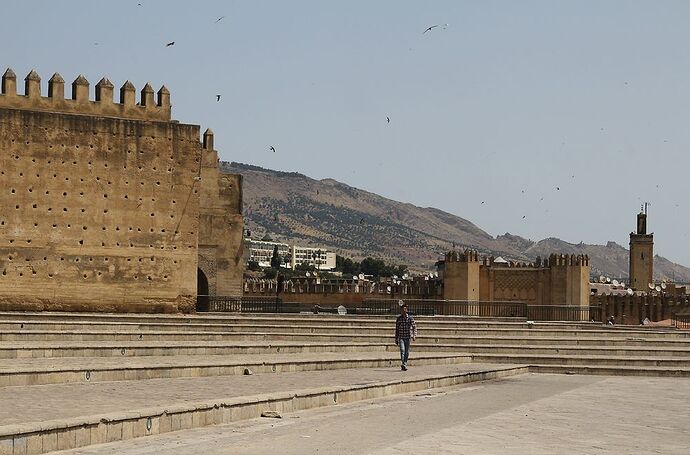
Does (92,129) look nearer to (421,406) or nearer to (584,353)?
(584,353)

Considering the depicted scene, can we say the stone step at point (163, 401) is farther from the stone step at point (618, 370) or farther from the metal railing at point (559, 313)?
the metal railing at point (559, 313)

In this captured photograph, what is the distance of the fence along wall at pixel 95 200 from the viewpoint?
27031 mm

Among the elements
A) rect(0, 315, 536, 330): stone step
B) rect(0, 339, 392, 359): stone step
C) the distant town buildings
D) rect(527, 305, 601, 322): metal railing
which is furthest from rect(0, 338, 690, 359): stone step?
the distant town buildings

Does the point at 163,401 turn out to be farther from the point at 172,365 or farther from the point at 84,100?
the point at 84,100

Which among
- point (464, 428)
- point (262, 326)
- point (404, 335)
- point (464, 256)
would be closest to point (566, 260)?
point (464, 256)

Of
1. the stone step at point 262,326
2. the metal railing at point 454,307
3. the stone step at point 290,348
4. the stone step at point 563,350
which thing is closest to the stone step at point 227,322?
the stone step at point 262,326

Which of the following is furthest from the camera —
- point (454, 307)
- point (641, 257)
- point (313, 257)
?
point (313, 257)

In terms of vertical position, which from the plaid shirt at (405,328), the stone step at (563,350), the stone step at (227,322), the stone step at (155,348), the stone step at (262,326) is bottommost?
the stone step at (563,350)

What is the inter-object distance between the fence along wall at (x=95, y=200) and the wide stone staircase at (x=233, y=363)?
2.07 m

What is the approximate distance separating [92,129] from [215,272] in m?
6.20

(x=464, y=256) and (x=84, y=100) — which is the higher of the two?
(x=84, y=100)

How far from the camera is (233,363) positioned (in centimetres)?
1577

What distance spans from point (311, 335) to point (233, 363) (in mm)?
6734

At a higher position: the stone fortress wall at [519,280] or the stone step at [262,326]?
the stone fortress wall at [519,280]
